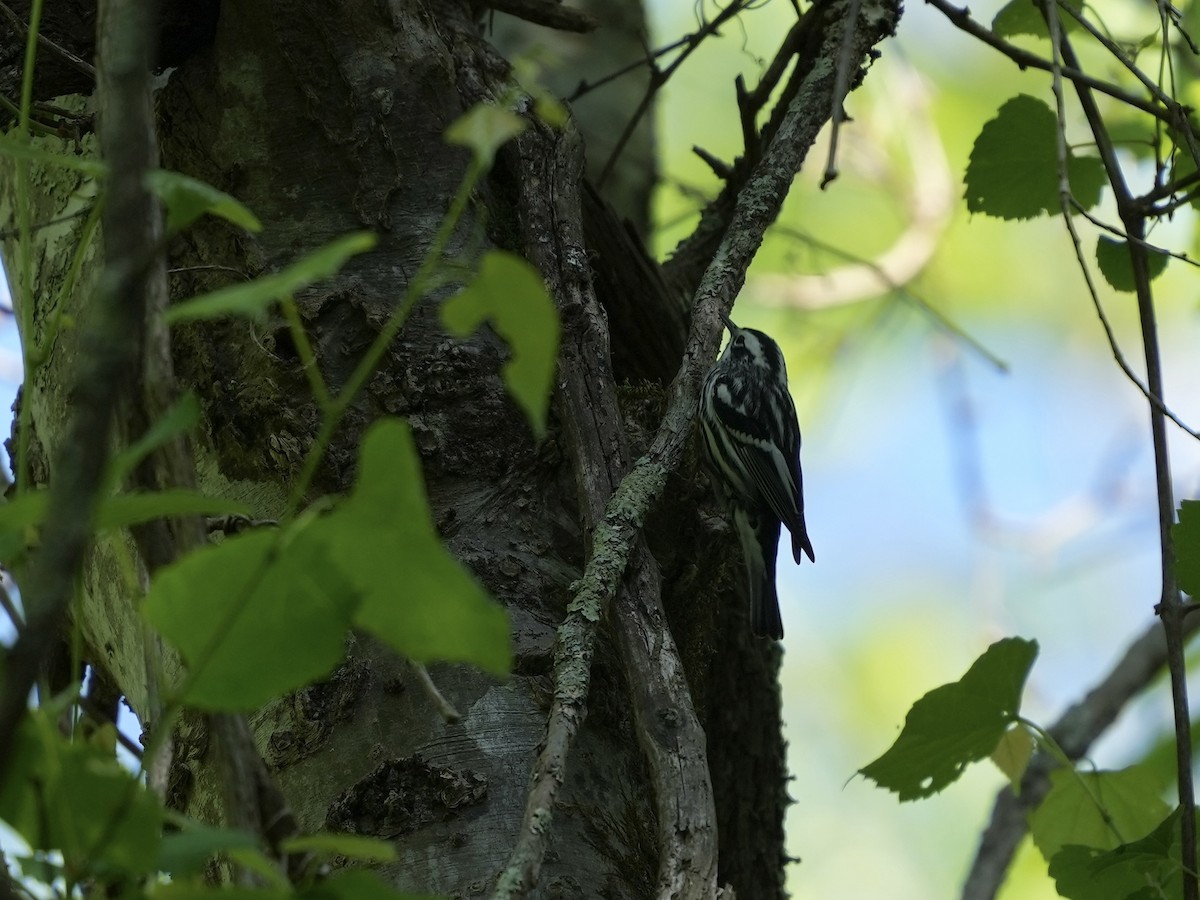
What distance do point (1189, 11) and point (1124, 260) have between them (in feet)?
2.10

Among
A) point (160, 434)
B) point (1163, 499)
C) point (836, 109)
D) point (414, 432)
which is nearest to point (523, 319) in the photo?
point (160, 434)

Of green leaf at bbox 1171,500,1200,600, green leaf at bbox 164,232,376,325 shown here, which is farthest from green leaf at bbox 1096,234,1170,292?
green leaf at bbox 164,232,376,325

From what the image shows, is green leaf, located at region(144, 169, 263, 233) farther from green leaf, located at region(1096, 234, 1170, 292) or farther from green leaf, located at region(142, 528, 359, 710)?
green leaf, located at region(1096, 234, 1170, 292)

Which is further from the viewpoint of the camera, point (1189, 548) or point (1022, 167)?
point (1022, 167)

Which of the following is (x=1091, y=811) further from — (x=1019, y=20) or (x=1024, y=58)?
(x=1019, y=20)

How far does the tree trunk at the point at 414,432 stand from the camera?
189cm

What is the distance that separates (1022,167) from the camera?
261 centimetres

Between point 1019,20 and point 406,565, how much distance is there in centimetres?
234

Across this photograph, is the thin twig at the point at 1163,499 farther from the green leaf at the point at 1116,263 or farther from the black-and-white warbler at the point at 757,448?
the black-and-white warbler at the point at 757,448

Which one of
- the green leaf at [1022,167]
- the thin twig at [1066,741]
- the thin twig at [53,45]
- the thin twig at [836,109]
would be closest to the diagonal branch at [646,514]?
the thin twig at [836,109]

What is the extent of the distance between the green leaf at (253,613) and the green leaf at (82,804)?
3.1 inches

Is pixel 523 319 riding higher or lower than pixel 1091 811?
lower

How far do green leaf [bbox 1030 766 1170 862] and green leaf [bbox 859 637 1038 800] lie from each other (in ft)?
0.82

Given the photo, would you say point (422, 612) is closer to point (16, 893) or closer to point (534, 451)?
point (16, 893)
